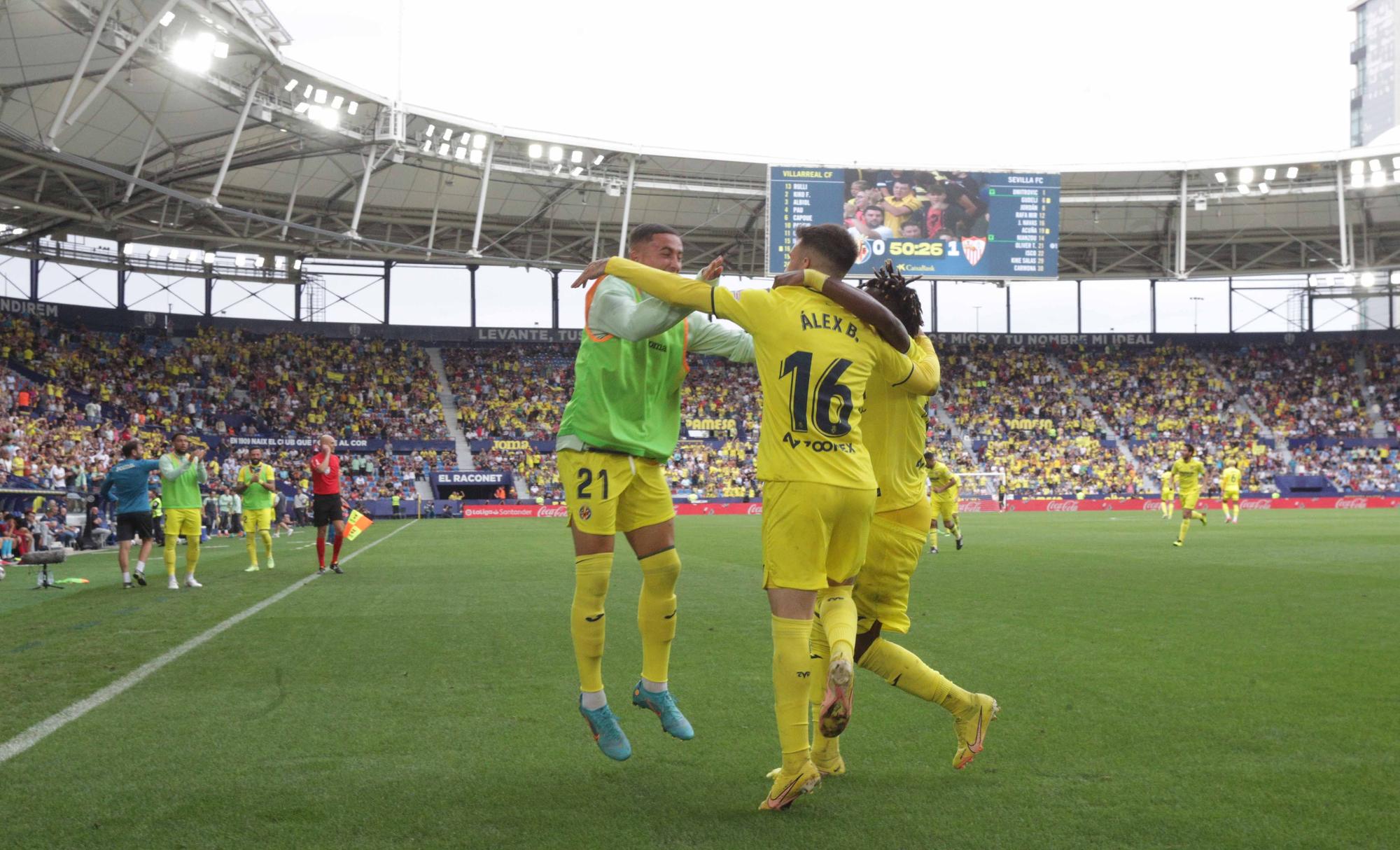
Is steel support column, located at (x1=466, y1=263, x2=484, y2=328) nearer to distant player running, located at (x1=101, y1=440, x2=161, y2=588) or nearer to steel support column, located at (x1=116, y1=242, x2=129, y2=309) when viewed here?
steel support column, located at (x1=116, y1=242, x2=129, y2=309)

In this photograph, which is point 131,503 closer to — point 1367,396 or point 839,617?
point 839,617

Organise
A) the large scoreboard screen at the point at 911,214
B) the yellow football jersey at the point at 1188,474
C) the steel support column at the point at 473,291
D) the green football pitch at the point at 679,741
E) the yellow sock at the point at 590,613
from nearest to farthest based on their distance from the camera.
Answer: the green football pitch at the point at 679,741, the yellow sock at the point at 590,613, the yellow football jersey at the point at 1188,474, the large scoreboard screen at the point at 911,214, the steel support column at the point at 473,291

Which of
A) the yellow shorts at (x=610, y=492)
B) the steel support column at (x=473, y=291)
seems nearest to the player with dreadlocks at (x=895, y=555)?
the yellow shorts at (x=610, y=492)

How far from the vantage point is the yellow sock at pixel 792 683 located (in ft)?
13.4

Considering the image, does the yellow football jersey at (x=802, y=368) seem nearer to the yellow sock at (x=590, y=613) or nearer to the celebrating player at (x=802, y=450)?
the celebrating player at (x=802, y=450)

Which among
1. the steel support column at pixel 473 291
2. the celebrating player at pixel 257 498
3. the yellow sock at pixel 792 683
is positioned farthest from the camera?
the steel support column at pixel 473 291

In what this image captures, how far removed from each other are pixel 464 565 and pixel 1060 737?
12.5 m

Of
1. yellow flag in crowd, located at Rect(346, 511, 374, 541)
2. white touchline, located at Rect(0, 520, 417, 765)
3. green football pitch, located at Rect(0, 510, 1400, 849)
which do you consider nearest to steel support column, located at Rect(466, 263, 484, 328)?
yellow flag in crowd, located at Rect(346, 511, 374, 541)

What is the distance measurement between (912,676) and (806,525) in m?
0.98

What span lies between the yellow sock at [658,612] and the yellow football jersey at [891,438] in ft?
3.42

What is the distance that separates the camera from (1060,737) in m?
5.00

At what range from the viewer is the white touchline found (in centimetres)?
500

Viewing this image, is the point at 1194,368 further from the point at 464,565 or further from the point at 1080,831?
the point at 1080,831

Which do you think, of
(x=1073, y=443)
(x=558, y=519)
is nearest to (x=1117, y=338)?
(x=1073, y=443)
